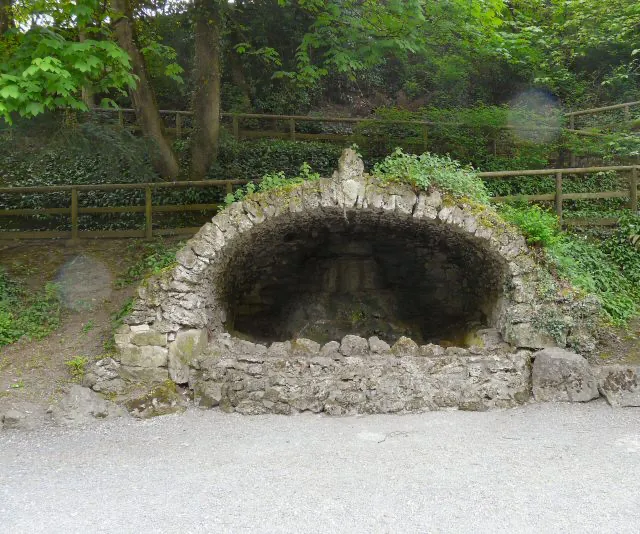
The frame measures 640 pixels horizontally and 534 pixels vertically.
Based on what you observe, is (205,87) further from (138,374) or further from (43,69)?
(138,374)

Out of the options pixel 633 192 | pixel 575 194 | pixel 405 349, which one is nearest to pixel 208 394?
pixel 405 349

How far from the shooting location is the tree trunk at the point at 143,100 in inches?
342

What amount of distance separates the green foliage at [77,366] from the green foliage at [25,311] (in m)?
1.00

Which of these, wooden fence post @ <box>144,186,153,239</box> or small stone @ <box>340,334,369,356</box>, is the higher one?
wooden fence post @ <box>144,186,153,239</box>

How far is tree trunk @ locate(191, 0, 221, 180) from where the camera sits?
9320 millimetres

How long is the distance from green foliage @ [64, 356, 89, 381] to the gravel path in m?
0.91

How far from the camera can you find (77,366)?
6.77m

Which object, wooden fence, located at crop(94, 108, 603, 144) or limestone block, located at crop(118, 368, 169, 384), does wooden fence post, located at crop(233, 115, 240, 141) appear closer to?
wooden fence, located at crop(94, 108, 603, 144)

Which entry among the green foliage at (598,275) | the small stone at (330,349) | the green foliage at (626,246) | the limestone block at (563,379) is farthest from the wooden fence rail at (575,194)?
the small stone at (330,349)

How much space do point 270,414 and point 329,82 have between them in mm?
13879

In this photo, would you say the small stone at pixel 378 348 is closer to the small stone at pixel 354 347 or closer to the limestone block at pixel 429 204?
the small stone at pixel 354 347

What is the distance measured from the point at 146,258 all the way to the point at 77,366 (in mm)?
2866

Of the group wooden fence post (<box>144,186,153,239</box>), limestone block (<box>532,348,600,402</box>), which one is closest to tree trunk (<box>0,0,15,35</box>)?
wooden fence post (<box>144,186,153,239</box>)

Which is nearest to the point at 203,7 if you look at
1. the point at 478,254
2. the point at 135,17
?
the point at 135,17
